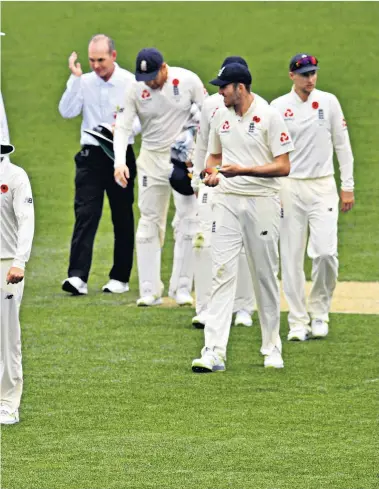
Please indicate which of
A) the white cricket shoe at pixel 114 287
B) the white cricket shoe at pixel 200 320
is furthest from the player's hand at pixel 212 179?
the white cricket shoe at pixel 114 287

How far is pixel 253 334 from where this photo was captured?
43.4ft

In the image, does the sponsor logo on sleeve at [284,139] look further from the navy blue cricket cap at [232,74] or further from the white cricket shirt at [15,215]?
the white cricket shirt at [15,215]

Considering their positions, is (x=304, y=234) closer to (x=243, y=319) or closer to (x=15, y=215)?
(x=243, y=319)

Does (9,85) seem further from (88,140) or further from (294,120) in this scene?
(294,120)

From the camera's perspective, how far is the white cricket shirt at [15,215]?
968cm

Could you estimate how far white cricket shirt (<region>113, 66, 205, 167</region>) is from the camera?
14180 mm

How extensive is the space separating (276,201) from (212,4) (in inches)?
770

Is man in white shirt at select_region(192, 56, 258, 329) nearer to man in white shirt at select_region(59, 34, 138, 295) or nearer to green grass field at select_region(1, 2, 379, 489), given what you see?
green grass field at select_region(1, 2, 379, 489)

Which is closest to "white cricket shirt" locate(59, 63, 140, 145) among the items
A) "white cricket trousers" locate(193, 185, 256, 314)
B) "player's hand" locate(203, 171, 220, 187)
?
"white cricket trousers" locate(193, 185, 256, 314)

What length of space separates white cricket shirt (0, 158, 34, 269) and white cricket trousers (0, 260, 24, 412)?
0.15m

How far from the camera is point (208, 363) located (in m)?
11.6

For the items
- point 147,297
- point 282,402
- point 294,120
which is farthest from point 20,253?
point 147,297

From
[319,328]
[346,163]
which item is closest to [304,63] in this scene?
[346,163]

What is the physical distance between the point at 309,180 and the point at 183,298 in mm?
2268
